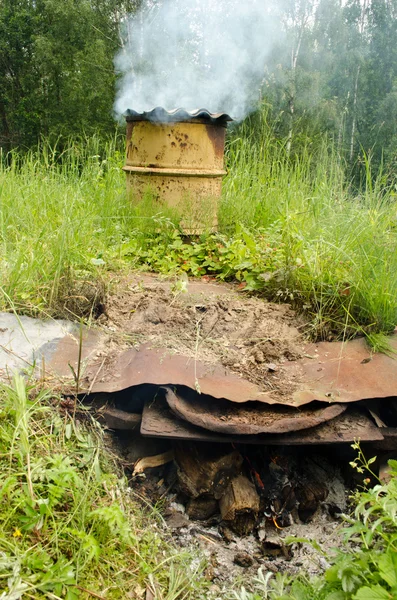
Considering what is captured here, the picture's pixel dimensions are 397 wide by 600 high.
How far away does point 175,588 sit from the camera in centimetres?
163

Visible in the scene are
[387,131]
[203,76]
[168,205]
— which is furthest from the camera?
[387,131]

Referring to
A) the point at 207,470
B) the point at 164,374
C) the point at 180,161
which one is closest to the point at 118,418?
the point at 164,374

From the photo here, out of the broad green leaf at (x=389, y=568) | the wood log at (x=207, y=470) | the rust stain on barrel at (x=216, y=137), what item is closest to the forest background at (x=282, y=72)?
the rust stain on barrel at (x=216, y=137)

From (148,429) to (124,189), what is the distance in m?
3.40

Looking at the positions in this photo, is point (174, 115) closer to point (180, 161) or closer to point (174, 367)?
point (180, 161)

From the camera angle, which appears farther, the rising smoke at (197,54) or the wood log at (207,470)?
the rising smoke at (197,54)

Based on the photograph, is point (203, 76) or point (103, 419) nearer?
point (103, 419)

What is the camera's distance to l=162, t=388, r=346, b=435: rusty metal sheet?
1.98m

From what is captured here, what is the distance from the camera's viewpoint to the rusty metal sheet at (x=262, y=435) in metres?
Answer: 2.01

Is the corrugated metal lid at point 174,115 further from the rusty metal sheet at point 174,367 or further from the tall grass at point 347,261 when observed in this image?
the rusty metal sheet at point 174,367

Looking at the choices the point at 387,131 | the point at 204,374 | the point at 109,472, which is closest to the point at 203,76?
the point at 387,131

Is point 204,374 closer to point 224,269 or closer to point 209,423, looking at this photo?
point 209,423

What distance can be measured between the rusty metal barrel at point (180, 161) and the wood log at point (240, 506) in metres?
2.78

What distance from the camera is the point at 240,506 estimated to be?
79.6 inches
